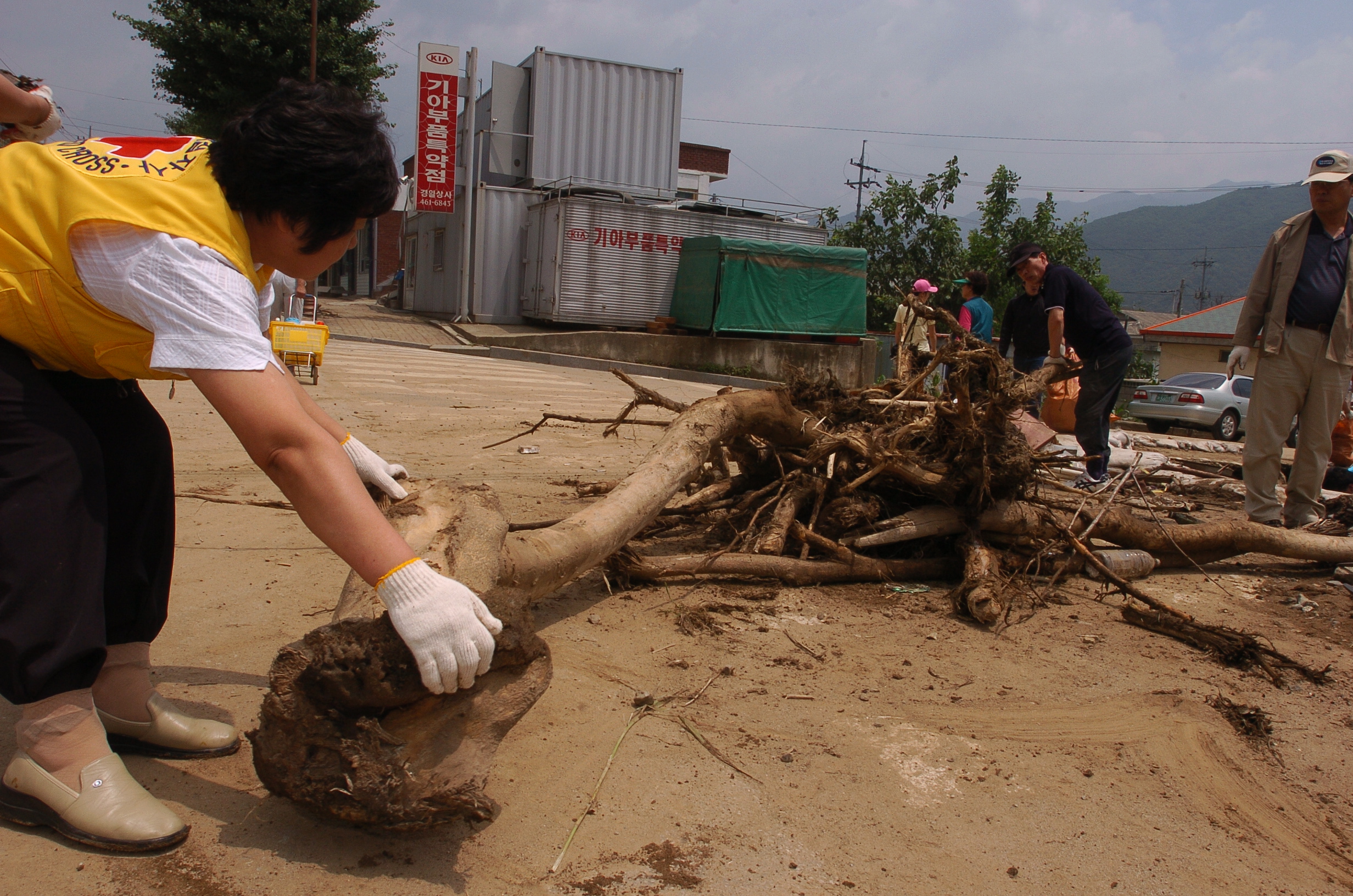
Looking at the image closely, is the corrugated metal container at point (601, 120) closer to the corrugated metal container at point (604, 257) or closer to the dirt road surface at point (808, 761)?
the corrugated metal container at point (604, 257)

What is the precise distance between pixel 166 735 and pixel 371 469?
732 millimetres

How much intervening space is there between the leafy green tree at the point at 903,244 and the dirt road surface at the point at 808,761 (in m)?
21.3

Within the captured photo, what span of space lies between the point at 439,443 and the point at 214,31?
14.5m

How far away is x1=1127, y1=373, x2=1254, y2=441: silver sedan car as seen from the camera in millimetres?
14180

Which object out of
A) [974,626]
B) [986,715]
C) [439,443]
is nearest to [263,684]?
[986,715]

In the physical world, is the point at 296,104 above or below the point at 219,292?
above

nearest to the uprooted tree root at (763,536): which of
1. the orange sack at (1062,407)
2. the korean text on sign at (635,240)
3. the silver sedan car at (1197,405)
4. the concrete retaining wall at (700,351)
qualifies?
the orange sack at (1062,407)

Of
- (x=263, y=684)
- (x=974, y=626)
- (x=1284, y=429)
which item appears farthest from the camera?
(x=1284, y=429)

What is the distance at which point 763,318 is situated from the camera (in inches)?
625

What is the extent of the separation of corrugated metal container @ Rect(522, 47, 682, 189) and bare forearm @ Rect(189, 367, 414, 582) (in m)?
16.0

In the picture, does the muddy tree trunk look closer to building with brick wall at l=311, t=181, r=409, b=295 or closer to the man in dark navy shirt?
the man in dark navy shirt

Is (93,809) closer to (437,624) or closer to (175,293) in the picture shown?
(437,624)

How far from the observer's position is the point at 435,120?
1547 centimetres

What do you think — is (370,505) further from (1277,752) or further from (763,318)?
(763,318)
